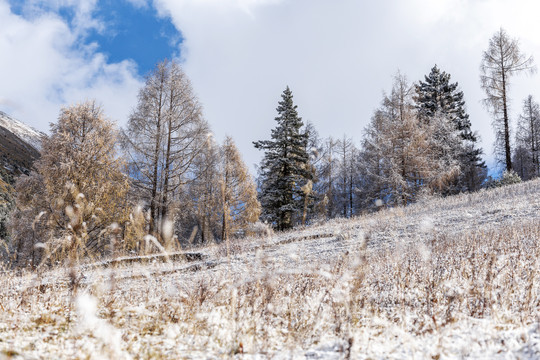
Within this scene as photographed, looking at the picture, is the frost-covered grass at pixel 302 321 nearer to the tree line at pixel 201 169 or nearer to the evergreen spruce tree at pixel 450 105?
the tree line at pixel 201 169

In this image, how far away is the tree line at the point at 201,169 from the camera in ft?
32.4

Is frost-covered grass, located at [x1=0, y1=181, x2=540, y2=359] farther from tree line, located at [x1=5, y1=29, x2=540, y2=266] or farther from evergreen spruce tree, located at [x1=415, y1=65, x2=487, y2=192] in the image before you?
evergreen spruce tree, located at [x1=415, y1=65, x2=487, y2=192]

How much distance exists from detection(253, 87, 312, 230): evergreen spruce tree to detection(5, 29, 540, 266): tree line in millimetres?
75

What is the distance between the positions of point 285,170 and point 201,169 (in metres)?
7.62

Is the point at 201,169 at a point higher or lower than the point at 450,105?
lower

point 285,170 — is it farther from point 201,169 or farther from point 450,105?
point 450,105

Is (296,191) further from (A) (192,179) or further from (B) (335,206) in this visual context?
(B) (335,206)

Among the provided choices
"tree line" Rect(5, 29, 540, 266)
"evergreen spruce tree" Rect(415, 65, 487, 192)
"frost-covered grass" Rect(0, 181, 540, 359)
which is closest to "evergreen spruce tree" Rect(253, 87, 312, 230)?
"tree line" Rect(5, 29, 540, 266)

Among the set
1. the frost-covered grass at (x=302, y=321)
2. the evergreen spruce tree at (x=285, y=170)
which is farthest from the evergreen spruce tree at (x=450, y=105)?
the frost-covered grass at (x=302, y=321)

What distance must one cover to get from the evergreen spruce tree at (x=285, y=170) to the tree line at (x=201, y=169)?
2.9 inches

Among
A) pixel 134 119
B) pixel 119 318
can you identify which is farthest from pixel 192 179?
pixel 119 318

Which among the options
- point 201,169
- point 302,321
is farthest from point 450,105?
point 302,321

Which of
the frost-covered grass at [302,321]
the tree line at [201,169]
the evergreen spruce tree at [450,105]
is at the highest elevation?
the evergreen spruce tree at [450,105]

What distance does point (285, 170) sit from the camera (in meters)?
20.9
